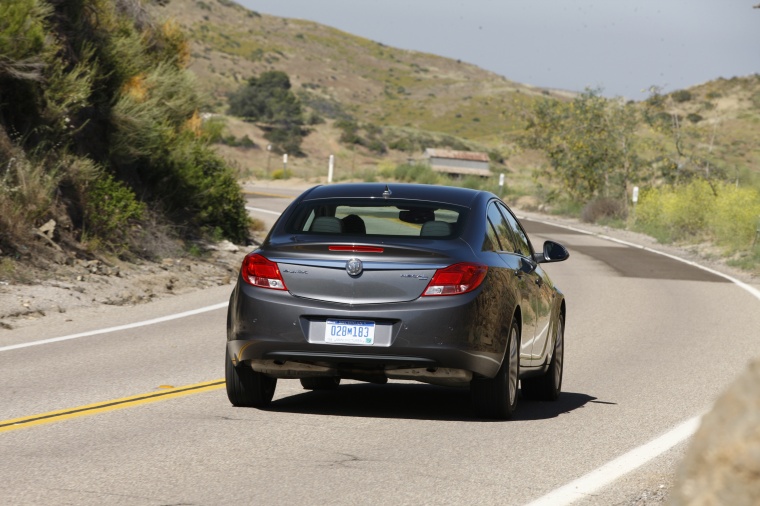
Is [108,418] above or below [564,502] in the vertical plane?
below

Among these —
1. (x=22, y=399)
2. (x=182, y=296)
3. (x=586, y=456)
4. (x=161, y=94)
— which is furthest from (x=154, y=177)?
(x=586, y=456)

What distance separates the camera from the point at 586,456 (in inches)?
298

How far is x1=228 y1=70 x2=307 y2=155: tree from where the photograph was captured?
9375 cm

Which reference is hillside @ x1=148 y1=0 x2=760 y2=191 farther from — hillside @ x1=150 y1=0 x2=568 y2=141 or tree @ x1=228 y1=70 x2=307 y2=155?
tree @ x1=228 y1=70 x2=307 y2=155

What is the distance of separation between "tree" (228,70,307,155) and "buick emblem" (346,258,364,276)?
83417 mm

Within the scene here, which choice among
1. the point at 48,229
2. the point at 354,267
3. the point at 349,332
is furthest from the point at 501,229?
the point at 48,229

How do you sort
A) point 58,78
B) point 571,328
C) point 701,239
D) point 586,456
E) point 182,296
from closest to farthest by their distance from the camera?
point 586,456
point 571,328
point 182,296
point 58,78
point 701,239

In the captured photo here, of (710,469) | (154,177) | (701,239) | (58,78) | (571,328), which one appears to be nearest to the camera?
(710,469)

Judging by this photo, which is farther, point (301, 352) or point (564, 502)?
point (301, 352)

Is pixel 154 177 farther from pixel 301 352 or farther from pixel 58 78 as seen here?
pixel 301 352

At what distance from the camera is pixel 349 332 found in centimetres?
824

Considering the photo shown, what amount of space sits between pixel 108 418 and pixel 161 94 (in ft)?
45.7

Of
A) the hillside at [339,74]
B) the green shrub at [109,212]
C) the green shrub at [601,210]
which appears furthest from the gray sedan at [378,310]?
the hillside at [339,74]

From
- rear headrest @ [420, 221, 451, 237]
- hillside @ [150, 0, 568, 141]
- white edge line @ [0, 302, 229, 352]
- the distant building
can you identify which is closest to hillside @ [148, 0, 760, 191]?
hillside @ [150, 0, 568, 141]
